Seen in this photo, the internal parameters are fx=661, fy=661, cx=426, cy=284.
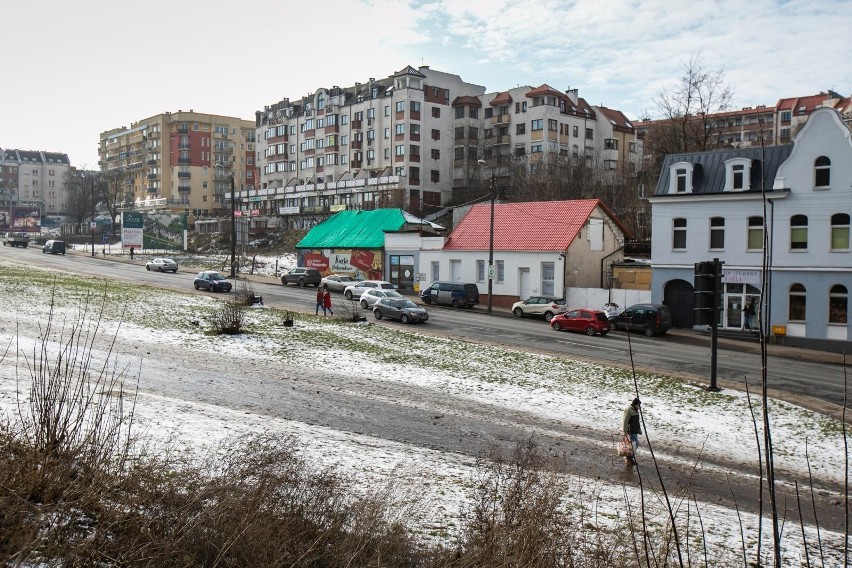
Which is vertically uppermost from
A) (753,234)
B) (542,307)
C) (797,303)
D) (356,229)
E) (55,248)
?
(356,229)

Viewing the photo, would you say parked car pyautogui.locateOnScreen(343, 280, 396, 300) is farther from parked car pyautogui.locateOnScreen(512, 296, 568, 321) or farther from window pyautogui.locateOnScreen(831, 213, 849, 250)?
window pyautogui.locateOnScreen(831, 213, 849, 250)

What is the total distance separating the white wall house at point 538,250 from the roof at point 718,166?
7.06m

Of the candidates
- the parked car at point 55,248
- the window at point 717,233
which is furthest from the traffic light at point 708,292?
the parked car at point 55,248

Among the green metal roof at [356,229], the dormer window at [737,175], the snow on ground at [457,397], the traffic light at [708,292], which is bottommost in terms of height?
the snow on ground at [457,397]

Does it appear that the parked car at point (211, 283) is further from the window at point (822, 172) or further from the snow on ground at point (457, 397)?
the window at point (822, 172)

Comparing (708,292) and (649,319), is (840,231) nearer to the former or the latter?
(649,319)

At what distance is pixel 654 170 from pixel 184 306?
5382 centimetres

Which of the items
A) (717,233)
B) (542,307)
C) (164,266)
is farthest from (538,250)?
(164,266)

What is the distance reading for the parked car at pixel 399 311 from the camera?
35625 mm

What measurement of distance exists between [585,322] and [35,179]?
202m

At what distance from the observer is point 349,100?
96625mm

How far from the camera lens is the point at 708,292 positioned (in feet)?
66.7

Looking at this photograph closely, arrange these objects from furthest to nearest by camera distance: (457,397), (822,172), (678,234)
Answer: (678,234)
(822,172)
(457,397)

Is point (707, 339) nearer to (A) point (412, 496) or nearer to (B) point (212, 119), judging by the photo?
(A) point (412, 496)
